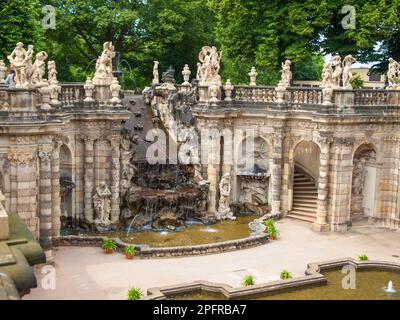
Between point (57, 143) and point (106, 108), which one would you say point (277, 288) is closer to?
point (57, 143)

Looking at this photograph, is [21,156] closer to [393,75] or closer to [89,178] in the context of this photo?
[89,178]

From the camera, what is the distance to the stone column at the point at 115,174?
32.4 metres

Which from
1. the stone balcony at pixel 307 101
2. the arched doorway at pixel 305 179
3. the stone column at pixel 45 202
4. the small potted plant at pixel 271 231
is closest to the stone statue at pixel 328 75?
the stone balcony at pixel 307 101

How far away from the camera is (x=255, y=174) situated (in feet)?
117

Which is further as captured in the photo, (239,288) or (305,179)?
(305,179)

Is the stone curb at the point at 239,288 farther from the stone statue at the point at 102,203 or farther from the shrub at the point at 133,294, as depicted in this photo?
the stone statue at the point at 102,203

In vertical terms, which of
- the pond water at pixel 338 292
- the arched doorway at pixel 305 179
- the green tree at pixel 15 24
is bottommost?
the pond water at pixel 338 292

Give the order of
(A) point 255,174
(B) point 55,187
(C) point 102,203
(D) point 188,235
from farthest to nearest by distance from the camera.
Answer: (A) point 255,174, (C) point 102,203, (D) point 188,235, (B) point 55,187

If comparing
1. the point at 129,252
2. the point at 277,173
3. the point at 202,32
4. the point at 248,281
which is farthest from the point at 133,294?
the point at 202,32

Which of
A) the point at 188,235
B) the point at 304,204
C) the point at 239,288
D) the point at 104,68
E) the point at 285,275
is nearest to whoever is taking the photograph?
the point at 239,288

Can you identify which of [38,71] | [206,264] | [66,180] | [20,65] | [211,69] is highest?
[211,69]

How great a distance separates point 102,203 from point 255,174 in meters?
9.58

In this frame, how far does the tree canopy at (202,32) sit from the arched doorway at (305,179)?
27.5 ft

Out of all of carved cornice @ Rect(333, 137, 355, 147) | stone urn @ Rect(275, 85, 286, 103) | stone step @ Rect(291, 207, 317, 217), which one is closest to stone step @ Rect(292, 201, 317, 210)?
stone step @ Rect(291, 207, 317, 217)
